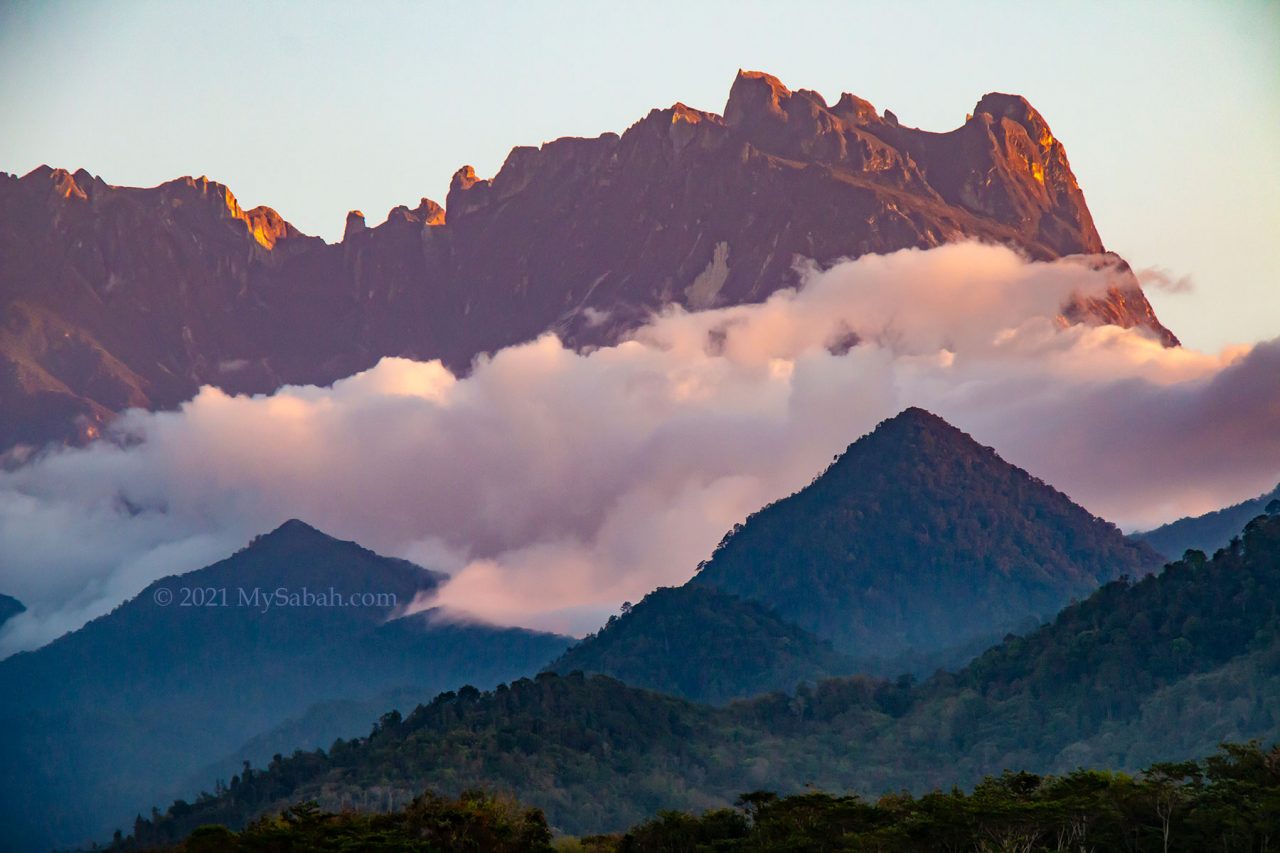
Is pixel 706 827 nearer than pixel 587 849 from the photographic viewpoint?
Yes

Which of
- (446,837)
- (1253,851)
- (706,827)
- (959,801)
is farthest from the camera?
(706,827)

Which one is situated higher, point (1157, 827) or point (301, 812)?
point (301, 812)

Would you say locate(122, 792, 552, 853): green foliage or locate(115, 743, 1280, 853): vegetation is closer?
locate(115, 743, 1280, 853): vegetation

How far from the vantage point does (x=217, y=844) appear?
163 metres

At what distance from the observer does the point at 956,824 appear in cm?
14975

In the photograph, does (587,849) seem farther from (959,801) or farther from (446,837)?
(959,801)

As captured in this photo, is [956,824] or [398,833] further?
[398,833]

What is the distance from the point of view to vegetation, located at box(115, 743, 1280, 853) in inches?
5763

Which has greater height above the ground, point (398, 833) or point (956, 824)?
point (398, 833)

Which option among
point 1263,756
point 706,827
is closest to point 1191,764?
point 1263,756

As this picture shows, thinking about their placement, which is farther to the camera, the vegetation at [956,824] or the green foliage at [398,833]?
the green foliage at [398,833]

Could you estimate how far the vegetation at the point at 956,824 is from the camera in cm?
14638

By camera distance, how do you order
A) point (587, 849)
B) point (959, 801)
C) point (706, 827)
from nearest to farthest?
1. point (959, 801)
2. point (706, 827)
3. point (587, 849)

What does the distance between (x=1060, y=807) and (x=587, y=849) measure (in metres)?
60.5
